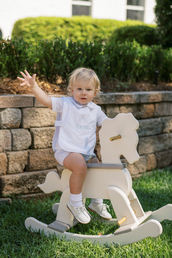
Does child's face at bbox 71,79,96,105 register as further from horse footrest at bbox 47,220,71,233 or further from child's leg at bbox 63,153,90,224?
horse footrest at bbox 47,220,71,233

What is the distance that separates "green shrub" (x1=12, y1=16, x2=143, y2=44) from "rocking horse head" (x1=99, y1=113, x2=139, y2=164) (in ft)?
18.6

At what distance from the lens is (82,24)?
7.96 metres

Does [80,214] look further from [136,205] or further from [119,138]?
[119,138]

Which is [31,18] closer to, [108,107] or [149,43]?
[149,43]

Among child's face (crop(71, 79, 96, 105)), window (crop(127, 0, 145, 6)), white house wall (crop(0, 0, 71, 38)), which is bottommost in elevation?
child's face (crop(71, 79, 96, 105))

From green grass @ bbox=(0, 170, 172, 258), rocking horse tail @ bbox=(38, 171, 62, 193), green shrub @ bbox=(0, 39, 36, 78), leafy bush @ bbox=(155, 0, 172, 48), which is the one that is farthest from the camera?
leafy bush @ bbox=(155, 0, 172, 48)

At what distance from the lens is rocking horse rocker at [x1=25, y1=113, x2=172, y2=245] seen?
6.89 feet

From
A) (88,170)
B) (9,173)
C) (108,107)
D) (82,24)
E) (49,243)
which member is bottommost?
(49,243)

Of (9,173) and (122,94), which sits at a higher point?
(122,94)

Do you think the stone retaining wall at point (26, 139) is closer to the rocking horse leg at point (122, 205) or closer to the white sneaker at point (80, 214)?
the white sneaker at point (80, 214)

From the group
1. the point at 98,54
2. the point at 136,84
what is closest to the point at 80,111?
the point at 98,54

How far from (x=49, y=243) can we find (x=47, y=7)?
746 centimetres

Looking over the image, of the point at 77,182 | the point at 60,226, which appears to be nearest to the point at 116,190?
the point at 77,182

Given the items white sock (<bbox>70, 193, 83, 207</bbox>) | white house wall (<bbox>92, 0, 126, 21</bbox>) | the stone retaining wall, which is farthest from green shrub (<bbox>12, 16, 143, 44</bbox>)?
white sock (<bbox>70, 193, 83, 207</bbox>)
